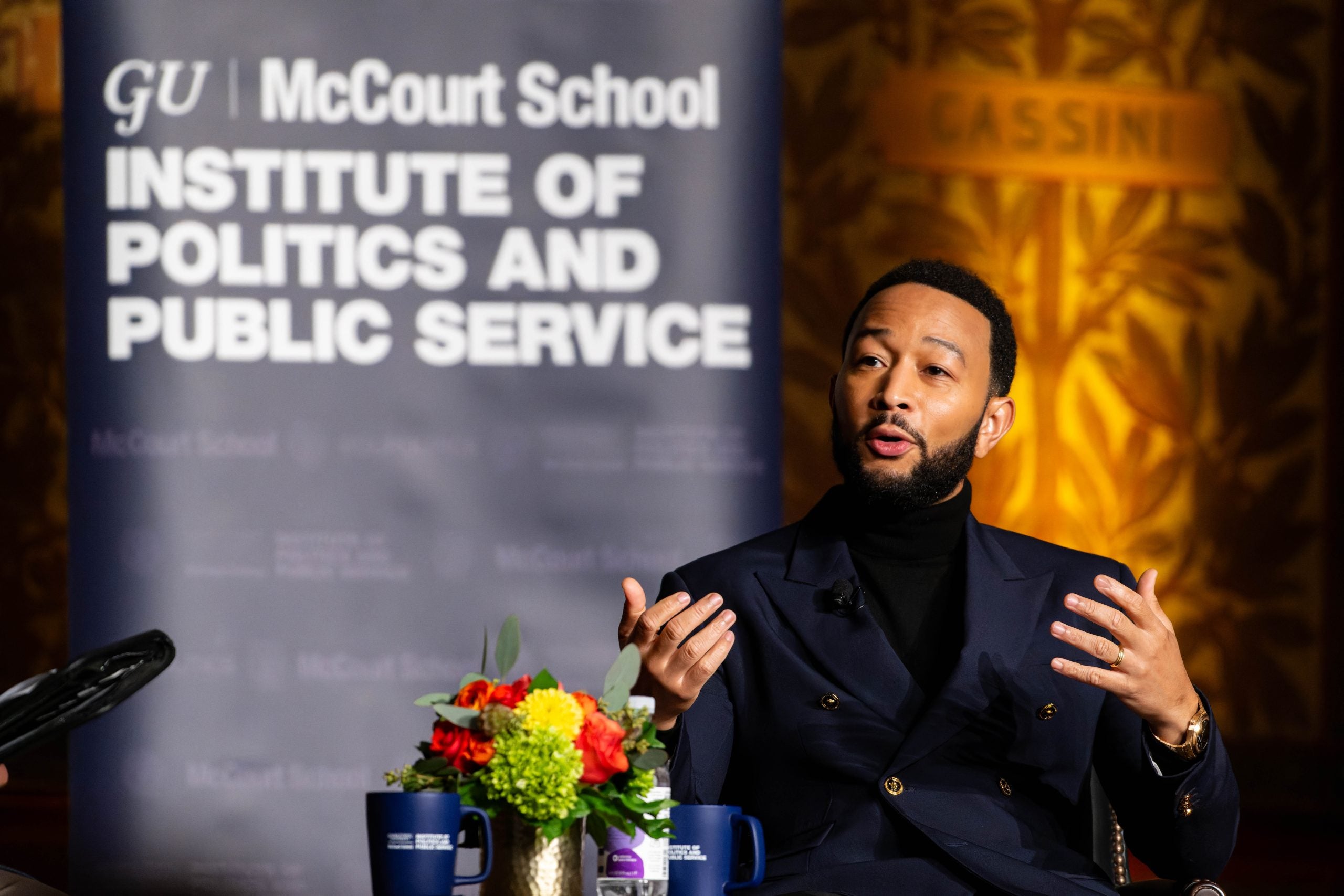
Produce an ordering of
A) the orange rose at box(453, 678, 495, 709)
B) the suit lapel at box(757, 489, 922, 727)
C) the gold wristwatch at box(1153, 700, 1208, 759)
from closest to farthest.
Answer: the orange rose at box(453, 678, 495, 709) → the gold wristwatch at box(1153, 700, 1208, 759) → the suit lapel at box(757, 489, 922, 727)

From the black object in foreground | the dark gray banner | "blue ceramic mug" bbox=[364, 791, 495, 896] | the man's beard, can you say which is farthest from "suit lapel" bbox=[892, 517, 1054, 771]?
the dark gray banner

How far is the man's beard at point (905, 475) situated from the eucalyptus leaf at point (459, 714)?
2.34 ft

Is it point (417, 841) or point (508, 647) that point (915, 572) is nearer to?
point (508, 647)

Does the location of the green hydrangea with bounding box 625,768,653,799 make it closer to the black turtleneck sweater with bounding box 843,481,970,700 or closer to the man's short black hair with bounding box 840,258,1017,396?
the black turtleneck sweater with bounding box 843,481,970,700

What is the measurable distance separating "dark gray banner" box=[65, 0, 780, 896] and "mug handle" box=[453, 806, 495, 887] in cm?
→ 176

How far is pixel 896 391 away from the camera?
76.5 inches

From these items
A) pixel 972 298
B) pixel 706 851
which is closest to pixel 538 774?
pixel 706 851

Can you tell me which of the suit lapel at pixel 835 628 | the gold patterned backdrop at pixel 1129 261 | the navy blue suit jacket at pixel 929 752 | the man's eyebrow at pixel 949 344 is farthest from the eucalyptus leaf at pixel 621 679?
the gold patterned backdrop at pixel 1129 261

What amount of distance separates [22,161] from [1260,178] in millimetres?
4493

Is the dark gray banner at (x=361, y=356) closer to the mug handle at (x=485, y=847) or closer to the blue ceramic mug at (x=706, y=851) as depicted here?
the blue ceramic mug at (x=706, y=851)

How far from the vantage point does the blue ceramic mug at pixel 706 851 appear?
5.03 ft

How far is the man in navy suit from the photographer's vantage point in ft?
5.90

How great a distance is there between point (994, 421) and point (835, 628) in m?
0.41

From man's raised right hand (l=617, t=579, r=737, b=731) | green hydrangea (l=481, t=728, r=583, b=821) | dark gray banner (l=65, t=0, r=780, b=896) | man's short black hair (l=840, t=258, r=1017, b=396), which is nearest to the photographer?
green hydrangea (l=481, t=728, r=583, b=821)
